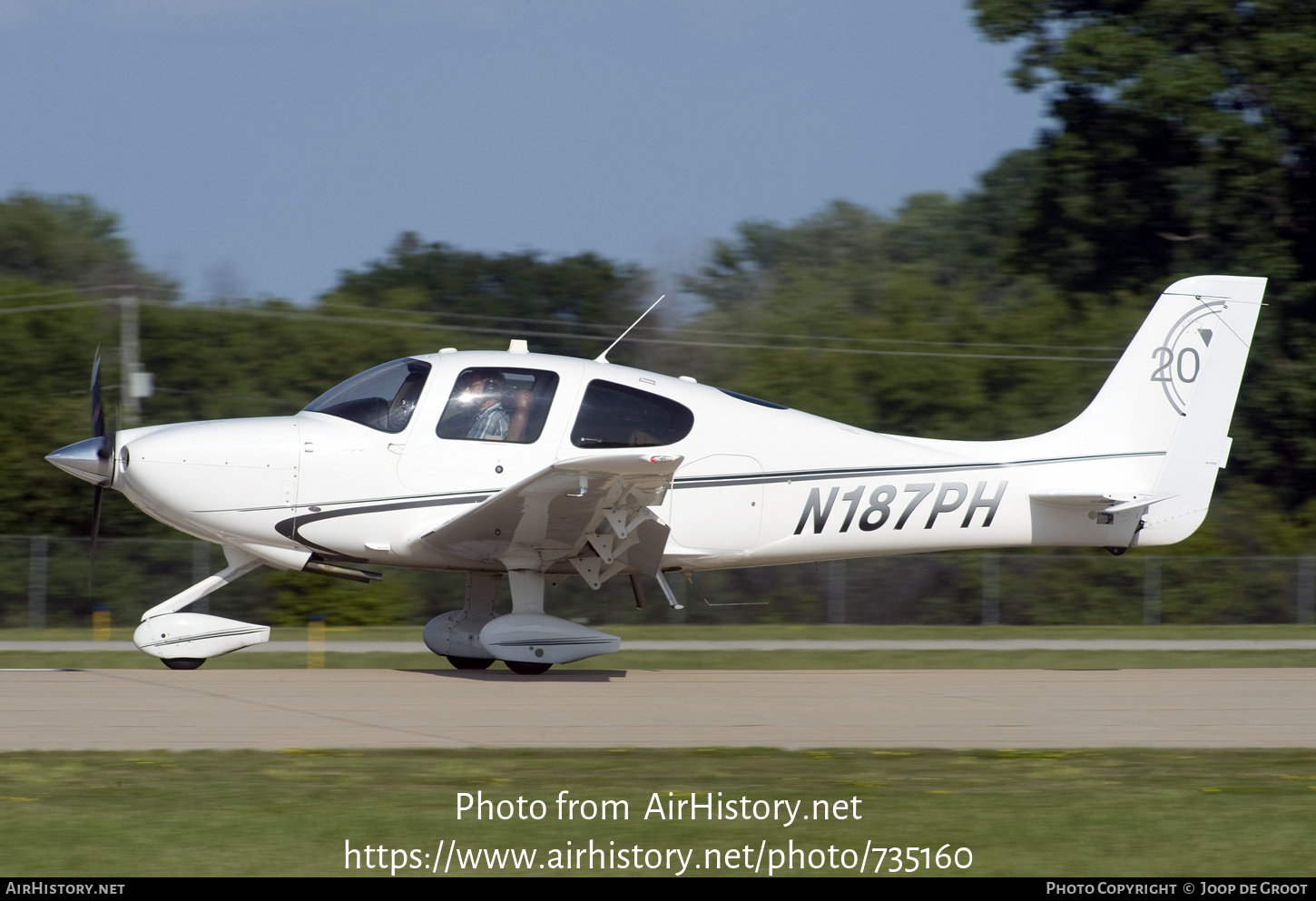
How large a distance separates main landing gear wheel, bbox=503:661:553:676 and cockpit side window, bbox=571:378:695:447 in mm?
1739

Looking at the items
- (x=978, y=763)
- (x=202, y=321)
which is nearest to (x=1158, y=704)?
(x=978, y=763)

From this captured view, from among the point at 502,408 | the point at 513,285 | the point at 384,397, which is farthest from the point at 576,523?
the point at 513,285

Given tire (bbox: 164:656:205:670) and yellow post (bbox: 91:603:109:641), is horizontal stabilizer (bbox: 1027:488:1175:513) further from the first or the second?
yellow post (bbox: 91:603:109:641)

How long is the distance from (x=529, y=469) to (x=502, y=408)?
0.51 meters

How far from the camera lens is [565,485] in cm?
963

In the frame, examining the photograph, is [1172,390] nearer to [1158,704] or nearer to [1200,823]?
[1158,704]

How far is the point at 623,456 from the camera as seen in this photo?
363 inches

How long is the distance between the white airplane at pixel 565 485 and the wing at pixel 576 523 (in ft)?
0.06

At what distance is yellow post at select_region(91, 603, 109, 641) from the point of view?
16312 mm

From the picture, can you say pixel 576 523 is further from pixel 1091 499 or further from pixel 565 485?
pixel 1091 499

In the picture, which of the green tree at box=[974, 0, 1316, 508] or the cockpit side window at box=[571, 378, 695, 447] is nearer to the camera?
the cockpit side window at box=[571, 378, 695, 447]

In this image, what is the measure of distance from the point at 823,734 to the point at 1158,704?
3.12 meters

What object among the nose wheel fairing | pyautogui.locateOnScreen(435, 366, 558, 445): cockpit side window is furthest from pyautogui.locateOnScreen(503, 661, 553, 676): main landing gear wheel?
pyautogui.locateOnScreen(435, 366, 558, 445): cockpit side window

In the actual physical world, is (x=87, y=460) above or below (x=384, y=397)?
below
